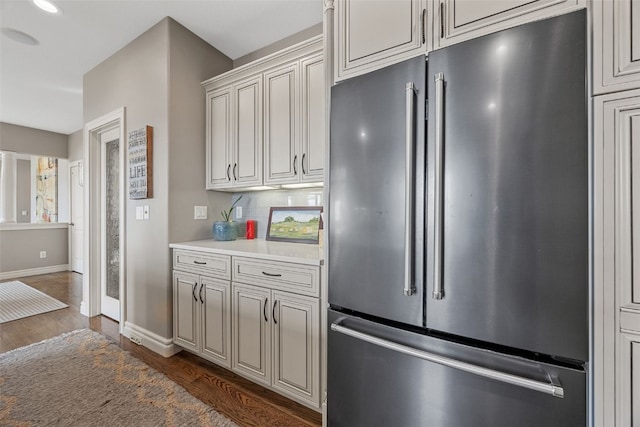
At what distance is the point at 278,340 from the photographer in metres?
1.75

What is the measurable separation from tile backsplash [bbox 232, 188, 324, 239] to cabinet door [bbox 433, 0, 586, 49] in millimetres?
1474

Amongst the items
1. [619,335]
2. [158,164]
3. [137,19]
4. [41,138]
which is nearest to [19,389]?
[158,164]

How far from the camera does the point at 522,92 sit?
91cm

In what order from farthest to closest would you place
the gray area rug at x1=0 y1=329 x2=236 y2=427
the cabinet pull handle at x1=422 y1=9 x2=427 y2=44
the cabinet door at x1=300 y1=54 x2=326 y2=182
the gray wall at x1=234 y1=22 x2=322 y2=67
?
1. the gray wall at x1=234 y1=22 x2=322 y2=67
2. the cabinet door at x1=300 y1=54 x2=326 y2=182
3. the gray area rug at x1=0 y1=329 x2=236 y2=427
4. the cabinet pull handle at x1=422 y1=9 x2=427 y2=44

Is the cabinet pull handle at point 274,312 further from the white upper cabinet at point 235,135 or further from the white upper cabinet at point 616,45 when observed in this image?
the white upper cabinet at point 616,45

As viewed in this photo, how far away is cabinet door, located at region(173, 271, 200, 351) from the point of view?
86.5 inches

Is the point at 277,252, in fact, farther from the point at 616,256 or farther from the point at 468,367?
the point at 616,256

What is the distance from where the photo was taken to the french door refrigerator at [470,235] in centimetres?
86

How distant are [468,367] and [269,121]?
2.04 metres

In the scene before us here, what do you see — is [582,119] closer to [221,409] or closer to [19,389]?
[221,409]

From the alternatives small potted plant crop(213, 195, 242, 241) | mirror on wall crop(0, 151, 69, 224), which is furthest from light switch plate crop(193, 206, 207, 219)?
mirror on wall crop(0, 151, 69, 224)

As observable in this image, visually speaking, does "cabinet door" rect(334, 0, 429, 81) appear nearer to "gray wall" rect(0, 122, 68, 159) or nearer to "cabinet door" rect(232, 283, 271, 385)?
"cabinet door" rect(232, 283, 271, 385)

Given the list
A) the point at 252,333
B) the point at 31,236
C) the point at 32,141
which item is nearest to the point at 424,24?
Answer: the point at 252,333

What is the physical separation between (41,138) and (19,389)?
209 inches
